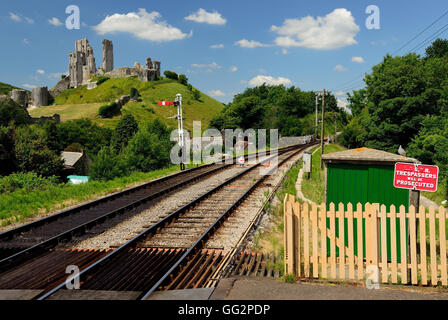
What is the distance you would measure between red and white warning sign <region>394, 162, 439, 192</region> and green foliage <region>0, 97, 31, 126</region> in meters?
70.9

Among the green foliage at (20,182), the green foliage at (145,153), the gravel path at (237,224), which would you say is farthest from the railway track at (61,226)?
the green foliage at (145,153)

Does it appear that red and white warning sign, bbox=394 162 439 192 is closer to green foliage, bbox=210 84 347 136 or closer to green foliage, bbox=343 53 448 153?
green foliage, bbox=343 53 448 153

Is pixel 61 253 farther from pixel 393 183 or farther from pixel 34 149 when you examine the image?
pixel 34 149

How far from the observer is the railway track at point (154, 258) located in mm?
5867

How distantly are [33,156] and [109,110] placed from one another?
65.3m

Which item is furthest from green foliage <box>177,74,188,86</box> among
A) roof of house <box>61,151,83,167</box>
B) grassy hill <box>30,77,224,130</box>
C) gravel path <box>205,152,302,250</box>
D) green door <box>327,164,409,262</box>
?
green door <box>327,164,409,262</box>

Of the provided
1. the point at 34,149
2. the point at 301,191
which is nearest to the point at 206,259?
the point at 301,191

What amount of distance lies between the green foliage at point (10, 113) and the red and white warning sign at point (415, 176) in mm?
70888

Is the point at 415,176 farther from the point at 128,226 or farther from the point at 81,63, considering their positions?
the point at 81,63

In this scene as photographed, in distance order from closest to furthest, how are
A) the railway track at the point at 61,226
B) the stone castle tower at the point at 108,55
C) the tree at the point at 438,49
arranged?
the railway track at the point at 61,226 < the tree at the point at 438,49 < the stone castle tower at the point at 108,55

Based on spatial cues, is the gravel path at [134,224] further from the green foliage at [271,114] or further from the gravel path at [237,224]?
the green foliage at [271,114]

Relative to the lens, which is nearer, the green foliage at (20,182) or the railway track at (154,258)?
the railway track at (154,258)

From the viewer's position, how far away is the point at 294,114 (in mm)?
97125

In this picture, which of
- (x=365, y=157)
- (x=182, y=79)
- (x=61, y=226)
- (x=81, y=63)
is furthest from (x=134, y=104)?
(x=365, y=157)
